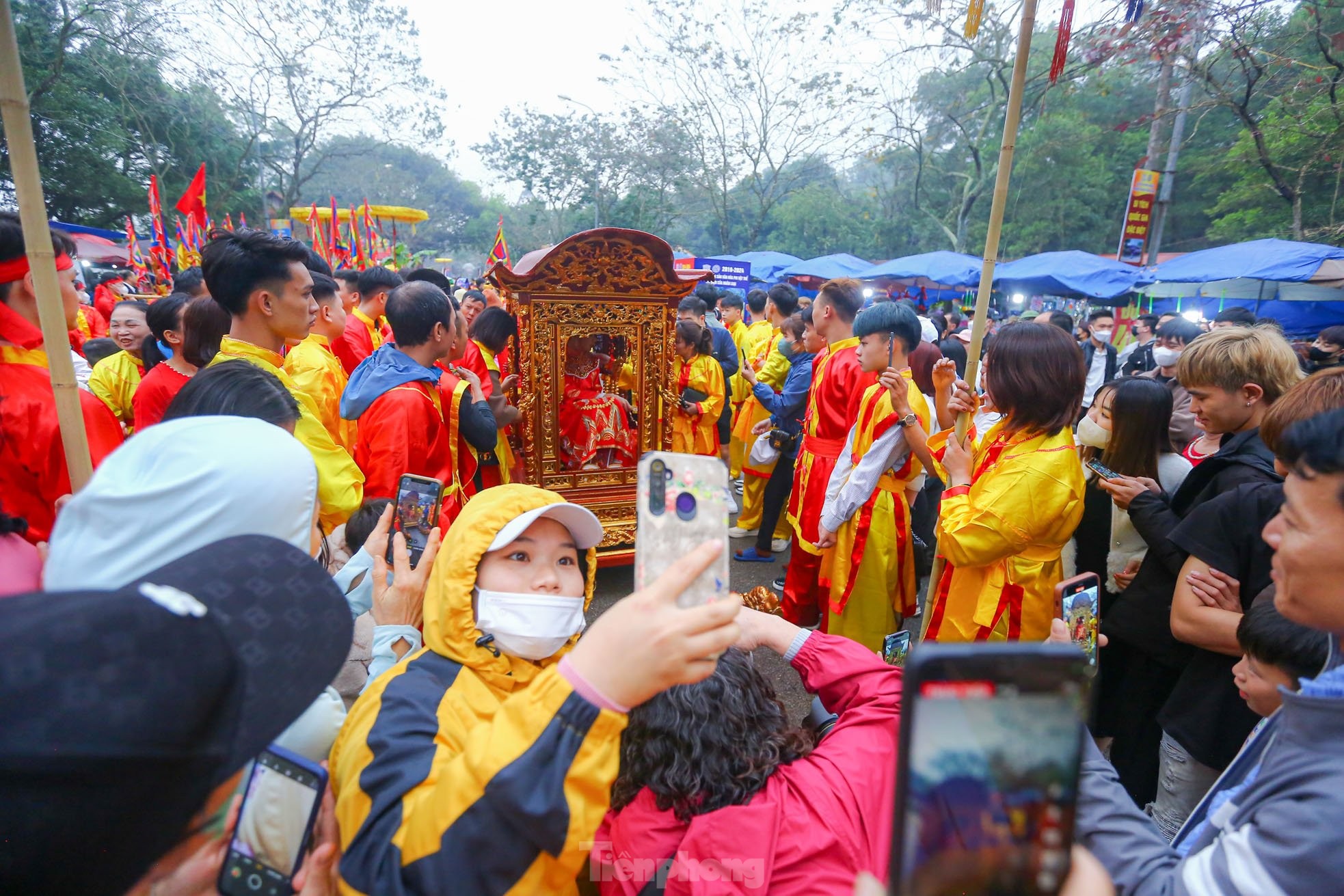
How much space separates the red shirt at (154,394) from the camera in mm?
2945

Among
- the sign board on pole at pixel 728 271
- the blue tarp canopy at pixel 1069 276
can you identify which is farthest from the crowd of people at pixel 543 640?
the blue tarp canopy at pixel 1069 276

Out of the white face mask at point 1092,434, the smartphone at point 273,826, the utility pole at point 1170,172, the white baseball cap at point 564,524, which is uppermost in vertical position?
the utility pole at point 1170,172

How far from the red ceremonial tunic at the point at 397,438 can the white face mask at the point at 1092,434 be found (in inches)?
115

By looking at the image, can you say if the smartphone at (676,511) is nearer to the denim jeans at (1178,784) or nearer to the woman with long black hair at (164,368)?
the denim jeans at (1178,784)

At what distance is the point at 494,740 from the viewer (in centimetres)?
91

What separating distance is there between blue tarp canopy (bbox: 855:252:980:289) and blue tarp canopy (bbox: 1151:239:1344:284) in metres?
3.35

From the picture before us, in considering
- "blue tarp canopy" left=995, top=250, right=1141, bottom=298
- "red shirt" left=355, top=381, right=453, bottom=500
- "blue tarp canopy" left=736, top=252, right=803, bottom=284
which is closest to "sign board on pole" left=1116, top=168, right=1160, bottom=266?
"blue tarp canopy" left=995, top=250, right=1141, bottom=298

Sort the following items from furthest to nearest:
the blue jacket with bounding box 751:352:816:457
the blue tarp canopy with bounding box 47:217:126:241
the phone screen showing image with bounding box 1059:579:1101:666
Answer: the blue tarp canopy with bounding box 47:217:126:241, the blue jacket with bounding box 751:352:816:457, the phone screen showing image with bounding box 1059:579:1101:666

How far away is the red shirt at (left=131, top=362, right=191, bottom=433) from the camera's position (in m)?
2.95

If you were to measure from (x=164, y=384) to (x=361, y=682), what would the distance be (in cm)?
197

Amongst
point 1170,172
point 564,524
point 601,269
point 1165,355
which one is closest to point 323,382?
point 601,269

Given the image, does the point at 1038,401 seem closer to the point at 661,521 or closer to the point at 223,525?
the point at 661,521

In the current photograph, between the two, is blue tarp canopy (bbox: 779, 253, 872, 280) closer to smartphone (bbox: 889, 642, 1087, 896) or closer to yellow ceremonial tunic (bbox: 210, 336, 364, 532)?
yellow ceremonial tunic (bbox: 210, 336, 364, 532)

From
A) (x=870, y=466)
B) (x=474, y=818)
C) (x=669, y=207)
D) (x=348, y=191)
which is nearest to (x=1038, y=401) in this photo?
(x=870, y=466)
